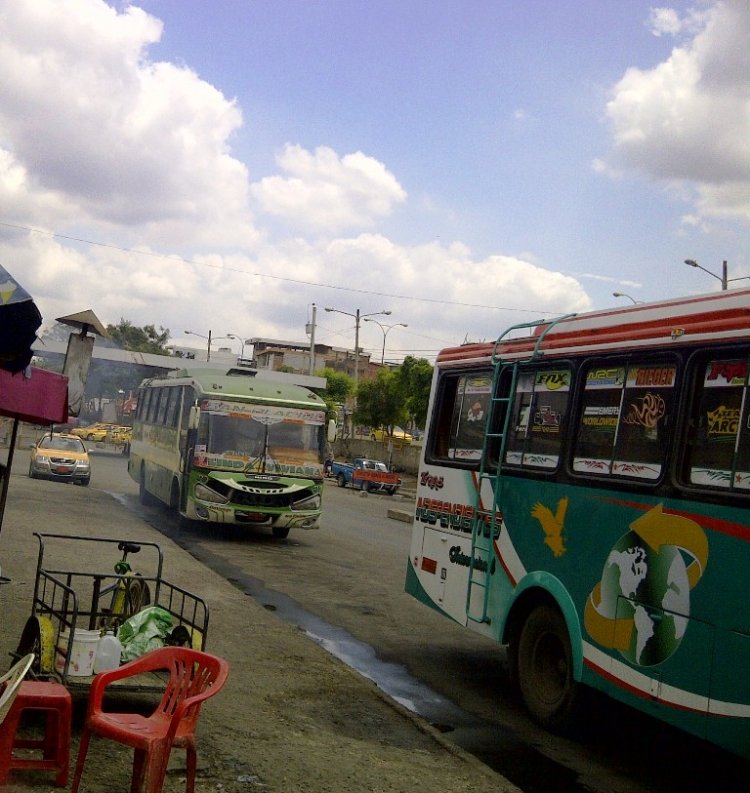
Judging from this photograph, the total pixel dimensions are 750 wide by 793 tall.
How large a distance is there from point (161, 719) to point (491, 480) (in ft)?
13.2

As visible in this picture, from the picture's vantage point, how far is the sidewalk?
5.74 metres

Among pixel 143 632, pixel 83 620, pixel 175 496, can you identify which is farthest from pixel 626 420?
pixel 175 496

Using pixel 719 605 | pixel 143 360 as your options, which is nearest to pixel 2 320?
pixel 719 605

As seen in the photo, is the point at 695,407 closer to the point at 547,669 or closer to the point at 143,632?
the point at 547,669

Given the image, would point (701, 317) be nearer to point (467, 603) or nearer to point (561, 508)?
point (561, 508)

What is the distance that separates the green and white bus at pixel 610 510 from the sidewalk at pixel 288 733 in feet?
3.83

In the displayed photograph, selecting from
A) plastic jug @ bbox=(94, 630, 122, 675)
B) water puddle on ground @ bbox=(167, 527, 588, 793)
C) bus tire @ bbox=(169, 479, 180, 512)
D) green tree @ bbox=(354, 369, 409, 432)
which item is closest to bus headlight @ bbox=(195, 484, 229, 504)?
bus tire @ bbox=(169, 479, 180, 512)

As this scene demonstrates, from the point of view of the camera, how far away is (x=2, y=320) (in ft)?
15.9

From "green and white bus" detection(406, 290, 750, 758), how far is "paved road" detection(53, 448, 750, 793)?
0.48 m

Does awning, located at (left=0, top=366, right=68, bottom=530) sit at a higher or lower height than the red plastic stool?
higher

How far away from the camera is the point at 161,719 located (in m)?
5.27

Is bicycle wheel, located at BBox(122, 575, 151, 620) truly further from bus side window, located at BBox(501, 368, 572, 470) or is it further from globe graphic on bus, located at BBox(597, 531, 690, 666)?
globe graphic on bus, located at BBox(597, 531, 690, 666)

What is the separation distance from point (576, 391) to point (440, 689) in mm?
3045

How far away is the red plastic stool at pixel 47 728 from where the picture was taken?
5117mm
